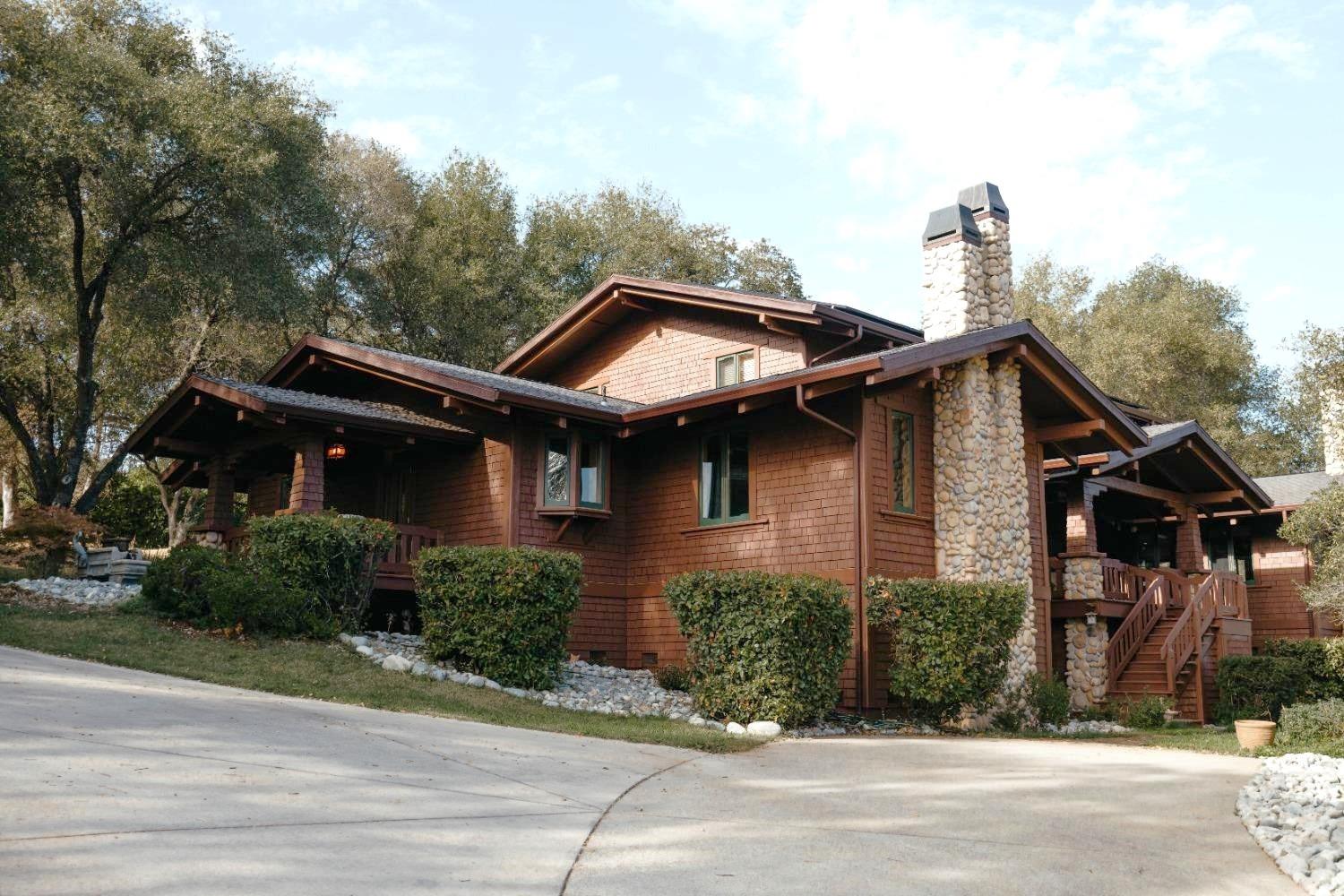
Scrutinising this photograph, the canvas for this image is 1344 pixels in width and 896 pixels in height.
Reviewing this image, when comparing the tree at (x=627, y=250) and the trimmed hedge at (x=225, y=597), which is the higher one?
the tree at (x=627, y=250)

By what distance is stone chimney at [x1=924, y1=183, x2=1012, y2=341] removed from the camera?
1725 cm

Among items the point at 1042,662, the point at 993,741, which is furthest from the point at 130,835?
the point at 1042,662

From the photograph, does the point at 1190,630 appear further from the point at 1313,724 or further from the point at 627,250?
the point at 627,250

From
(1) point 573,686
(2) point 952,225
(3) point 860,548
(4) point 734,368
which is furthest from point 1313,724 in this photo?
(4) point 734,368

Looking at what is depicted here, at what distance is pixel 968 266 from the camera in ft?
56.6

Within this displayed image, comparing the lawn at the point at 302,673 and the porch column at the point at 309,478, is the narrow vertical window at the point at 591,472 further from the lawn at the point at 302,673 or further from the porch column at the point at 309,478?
the lawn at the point at 302,673

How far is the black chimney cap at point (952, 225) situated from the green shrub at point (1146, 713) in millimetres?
7499

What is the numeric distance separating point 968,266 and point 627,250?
20.9 meters

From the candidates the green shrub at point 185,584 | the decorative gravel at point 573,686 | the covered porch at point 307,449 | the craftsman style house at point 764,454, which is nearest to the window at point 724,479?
the craftsman style house at point 764,454

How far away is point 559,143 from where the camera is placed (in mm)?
28594

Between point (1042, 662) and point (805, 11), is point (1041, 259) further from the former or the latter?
point (805, 11)

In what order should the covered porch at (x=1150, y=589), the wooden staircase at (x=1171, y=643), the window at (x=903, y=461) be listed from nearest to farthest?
1. the window at (x=903, y=461)
2. the wooden staircase at (x=1171, y=643)
3. the covered porch at (x=1150, y=589)

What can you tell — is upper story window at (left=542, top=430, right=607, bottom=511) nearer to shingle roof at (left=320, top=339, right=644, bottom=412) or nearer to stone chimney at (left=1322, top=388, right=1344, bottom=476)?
shingle roof at (left=320, top=339, right=644, bottom=412)

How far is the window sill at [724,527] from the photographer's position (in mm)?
16344
